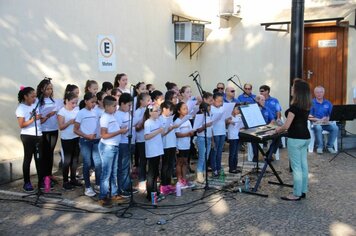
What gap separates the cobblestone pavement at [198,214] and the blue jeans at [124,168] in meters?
0.27

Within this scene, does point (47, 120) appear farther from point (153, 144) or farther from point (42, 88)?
point (153, 144)

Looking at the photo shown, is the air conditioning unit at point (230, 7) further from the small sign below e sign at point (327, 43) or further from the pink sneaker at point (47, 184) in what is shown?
Result: the pink sneaker at point (47, 184)

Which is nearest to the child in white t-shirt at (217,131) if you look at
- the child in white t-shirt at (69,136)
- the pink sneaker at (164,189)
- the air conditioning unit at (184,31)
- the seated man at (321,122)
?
the pink sneaker at (164,189)

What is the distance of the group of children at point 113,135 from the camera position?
615cm

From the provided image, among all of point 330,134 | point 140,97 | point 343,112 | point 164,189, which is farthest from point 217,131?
point 330,134

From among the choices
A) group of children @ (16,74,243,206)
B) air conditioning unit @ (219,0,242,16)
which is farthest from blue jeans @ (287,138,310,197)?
air conditioning unit @ (219,0,242,16)

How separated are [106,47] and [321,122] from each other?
5.21 m

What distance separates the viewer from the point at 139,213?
19.0 feet

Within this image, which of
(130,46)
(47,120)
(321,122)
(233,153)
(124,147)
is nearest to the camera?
(124,147)

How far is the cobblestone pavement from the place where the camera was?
5.18m

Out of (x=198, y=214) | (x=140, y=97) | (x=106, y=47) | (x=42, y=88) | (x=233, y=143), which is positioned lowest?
(x=198, y=214)

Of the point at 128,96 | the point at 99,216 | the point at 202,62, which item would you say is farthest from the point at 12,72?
the point at 202,62

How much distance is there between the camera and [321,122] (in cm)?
1001

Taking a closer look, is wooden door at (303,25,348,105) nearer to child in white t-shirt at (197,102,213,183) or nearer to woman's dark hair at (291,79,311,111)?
child in white t-shirt at (197,102,213,183)
